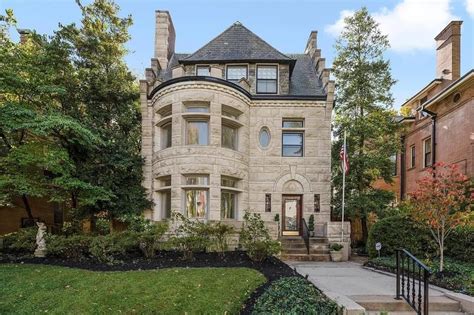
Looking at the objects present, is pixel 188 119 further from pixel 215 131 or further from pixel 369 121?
pixel 369 121

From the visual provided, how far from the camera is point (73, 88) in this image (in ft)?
49.8

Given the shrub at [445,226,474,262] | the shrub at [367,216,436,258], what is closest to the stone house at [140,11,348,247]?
the shrub at [367,216,436,258]

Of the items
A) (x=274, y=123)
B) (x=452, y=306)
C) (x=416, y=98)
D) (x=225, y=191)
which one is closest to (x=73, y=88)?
(x=225, y=191)

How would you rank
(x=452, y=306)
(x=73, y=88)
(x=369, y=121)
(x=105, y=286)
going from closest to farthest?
(x=452, y=306), (x=105, y=286), (x=73, y=88), (x=369, y=121)

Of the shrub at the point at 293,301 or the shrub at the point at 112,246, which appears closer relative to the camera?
the shrub at the point at 293,301

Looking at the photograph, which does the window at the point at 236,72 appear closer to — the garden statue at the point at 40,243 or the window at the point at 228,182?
the window at the point at 228,182

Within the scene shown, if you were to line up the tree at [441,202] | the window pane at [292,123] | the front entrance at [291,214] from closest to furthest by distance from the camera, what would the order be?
the tree at [441,202], the front entrance at [291,214], the window pane at [292,123]

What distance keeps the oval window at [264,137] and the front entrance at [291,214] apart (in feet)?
9.27

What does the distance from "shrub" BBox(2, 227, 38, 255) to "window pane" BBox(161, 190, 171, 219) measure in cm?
524

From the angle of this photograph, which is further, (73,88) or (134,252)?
(73,88)

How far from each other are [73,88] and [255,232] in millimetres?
11604

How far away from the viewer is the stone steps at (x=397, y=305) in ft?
20.0

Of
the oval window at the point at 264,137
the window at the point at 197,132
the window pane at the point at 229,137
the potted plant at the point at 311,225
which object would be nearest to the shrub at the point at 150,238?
the window at the point at 197,132

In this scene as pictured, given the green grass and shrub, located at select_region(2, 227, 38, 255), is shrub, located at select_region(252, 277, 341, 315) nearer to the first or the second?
the green grass
